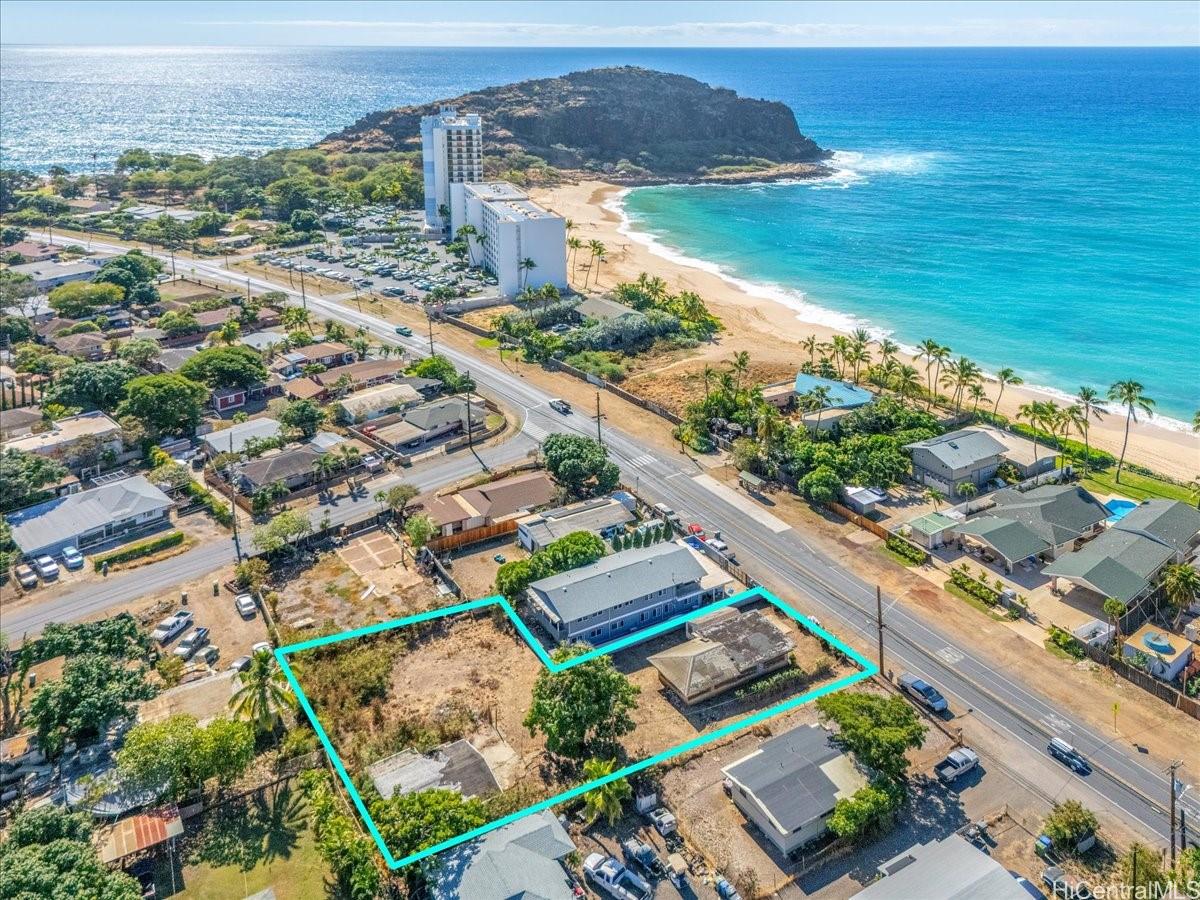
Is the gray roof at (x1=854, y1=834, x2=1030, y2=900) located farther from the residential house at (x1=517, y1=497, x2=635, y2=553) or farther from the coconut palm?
the coconut palm

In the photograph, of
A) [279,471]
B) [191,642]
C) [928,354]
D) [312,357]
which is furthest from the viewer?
[312,357]

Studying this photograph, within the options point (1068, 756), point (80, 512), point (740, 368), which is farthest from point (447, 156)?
point (1068, 756)

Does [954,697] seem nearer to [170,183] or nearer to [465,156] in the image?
[465,156]

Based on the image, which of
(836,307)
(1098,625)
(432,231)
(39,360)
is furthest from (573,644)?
(432,231)

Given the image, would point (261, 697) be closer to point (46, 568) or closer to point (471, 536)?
point (471, 536)

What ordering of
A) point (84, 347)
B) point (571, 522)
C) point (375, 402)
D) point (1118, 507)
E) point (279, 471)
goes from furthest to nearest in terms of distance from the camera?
point (84, 347), point (375, 402), point (279, 471), point (1118, 507), point (571, 522)
